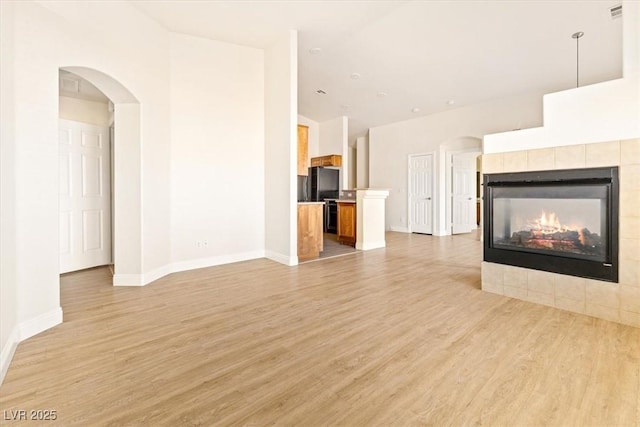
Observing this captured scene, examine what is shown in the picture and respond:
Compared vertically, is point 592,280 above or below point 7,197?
below

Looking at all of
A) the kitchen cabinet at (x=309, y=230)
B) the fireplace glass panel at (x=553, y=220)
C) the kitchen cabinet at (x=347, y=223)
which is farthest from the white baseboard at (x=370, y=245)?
the fireplace glass panel at (x=553, y=220)

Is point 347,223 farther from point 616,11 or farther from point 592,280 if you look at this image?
point 616,11

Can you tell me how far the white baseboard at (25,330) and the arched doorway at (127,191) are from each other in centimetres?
110

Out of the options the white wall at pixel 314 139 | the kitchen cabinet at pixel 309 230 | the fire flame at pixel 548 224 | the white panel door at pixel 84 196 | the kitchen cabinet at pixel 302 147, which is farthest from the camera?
the white wall at pixel 314 139

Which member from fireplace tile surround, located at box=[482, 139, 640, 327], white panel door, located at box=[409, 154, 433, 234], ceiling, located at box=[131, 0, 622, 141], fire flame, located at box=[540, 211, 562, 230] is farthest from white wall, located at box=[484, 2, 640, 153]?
white panel door, located at box=[409, 154, 433, 234]

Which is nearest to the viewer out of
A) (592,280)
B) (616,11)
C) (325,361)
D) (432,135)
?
(325,361)

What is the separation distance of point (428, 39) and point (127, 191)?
5051 mm

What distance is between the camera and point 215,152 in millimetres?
4648

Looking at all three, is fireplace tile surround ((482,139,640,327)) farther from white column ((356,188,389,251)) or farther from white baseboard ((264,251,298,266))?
white column ((356,188,389,251))

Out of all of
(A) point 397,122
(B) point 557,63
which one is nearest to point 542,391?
(B) point 557,63

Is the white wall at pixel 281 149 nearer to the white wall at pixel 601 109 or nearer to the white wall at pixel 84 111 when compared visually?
the white wall at pixel 84 111

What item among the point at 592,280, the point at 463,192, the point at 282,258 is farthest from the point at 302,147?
the point at 463,192

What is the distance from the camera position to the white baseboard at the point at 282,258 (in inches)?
181

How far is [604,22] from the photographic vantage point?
4227mm
